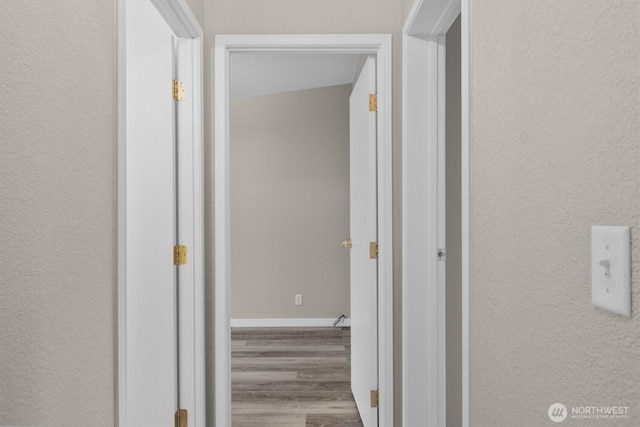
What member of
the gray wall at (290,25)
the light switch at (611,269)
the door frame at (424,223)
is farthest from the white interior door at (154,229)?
the light switch at (611,269)

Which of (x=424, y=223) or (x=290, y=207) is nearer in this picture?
(x=424, y=223)

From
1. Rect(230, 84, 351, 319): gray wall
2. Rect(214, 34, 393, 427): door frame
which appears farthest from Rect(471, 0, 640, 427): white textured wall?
Rect(230, 84, 351, 319): gray wall

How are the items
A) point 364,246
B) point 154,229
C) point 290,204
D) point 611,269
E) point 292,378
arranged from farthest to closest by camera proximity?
point 290,204
point 292,378
point 364,246
point 154,229
point 611,269

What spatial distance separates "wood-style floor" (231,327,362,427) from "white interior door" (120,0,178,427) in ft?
2.83

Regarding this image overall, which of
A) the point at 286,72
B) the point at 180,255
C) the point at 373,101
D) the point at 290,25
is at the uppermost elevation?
the point at 286,72

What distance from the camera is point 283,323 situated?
16.3 ft

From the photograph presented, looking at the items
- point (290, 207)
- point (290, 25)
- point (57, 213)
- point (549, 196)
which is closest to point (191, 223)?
point (290, 25)

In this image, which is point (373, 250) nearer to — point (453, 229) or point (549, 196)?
point (453, 229)

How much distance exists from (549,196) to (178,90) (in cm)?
177

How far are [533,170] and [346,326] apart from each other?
4228 mm

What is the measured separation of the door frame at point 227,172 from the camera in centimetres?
227

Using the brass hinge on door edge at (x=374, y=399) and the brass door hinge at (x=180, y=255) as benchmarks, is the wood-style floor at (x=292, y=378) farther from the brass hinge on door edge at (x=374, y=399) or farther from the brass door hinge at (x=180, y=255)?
the brass door hinge at (x=180, y=255)

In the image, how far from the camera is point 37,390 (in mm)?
970

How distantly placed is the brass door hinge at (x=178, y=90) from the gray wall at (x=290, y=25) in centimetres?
13
